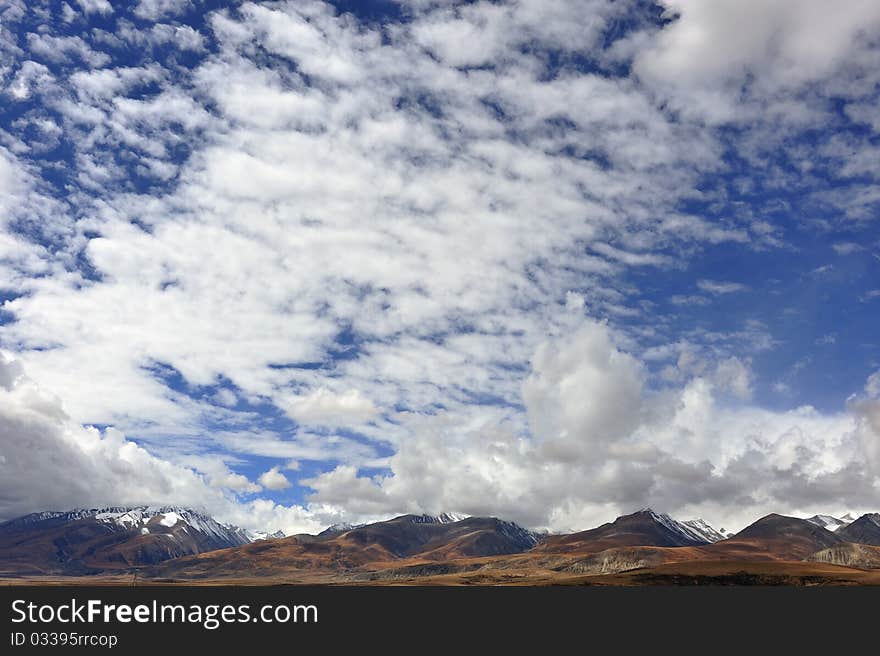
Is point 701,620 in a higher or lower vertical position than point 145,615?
lower

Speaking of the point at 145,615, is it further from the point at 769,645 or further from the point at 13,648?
the point at 769,645

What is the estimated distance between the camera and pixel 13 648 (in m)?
100

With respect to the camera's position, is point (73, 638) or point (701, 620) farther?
point (701, 620)

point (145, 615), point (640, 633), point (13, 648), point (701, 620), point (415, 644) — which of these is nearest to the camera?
point (13, 648)

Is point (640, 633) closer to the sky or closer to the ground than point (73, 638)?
closer to the ground

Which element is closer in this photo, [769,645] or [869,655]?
[869,655]

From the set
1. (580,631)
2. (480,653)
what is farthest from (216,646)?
(580,631)

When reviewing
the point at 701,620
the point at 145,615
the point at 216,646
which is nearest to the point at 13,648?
the point at 145,615

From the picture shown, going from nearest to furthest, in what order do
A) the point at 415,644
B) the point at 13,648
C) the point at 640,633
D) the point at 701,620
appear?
the point at 13,648, the point at 415,644, the point at 640,633, the point at 701,620

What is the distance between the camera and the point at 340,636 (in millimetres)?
118750

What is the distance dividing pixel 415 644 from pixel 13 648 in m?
59.8

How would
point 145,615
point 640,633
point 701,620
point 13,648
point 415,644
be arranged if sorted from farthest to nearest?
point 701,620, point 640,633, point 145,615, point 415,644, point 13,648

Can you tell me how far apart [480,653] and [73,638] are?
202 ft

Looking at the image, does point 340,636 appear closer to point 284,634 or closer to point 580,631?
point 284,634
